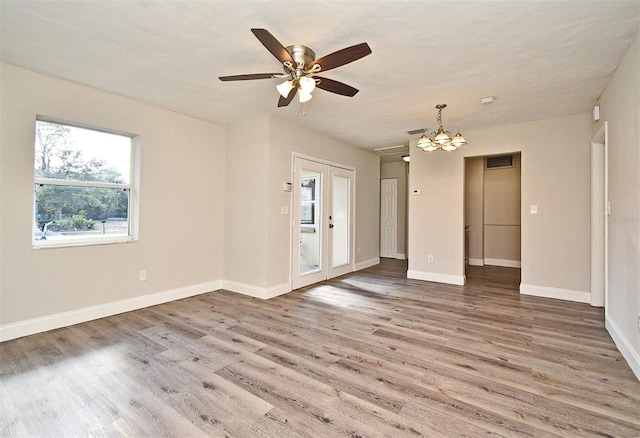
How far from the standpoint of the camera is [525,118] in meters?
4.27

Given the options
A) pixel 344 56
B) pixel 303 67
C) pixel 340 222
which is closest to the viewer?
pixel 344 56

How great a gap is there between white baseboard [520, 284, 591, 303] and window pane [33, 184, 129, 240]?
5648 millimetres

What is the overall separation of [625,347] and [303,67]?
3508 millimetres

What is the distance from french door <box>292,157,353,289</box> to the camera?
4.74 meters

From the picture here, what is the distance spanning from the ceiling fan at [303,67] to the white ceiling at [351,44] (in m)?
0.11

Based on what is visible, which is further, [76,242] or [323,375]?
[76,242]

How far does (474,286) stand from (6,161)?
6116 mm

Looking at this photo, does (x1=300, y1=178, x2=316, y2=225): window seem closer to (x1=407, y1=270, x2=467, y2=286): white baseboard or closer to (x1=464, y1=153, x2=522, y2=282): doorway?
(x1=407, y1=270, x2=467, y2=286): white baseboard

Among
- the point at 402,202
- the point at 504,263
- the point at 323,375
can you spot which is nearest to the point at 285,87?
the point at 323,375

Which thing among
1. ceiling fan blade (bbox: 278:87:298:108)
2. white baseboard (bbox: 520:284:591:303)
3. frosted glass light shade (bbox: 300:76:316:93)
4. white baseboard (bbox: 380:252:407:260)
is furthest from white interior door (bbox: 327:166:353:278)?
frosted glass light shade (bbox: 300:76:316:93)

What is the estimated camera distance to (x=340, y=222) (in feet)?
19.0

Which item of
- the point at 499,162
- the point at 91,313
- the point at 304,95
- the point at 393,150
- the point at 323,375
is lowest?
the point at 323,375

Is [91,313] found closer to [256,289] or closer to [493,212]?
[256,289]

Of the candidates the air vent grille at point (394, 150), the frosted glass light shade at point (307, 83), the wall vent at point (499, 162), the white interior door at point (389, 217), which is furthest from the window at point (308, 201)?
the wall vent at point (499, 162)
